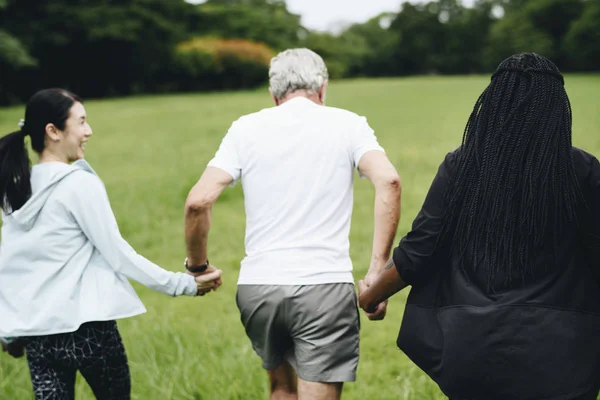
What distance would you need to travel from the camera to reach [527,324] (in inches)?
81.8

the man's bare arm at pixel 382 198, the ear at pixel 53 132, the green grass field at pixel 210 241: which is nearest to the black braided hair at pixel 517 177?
the man's bare arm at pixel 382 198

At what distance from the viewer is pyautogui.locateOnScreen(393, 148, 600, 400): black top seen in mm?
2076

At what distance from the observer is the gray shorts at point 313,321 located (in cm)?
259

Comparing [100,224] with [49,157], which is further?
[49,157]

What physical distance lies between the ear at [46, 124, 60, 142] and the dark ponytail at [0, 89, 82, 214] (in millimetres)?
13

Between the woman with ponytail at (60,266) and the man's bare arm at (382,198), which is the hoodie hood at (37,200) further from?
the man's bare arm at (382,198)

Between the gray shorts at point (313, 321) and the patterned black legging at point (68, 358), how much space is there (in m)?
0.59

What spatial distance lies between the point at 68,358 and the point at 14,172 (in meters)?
0.78

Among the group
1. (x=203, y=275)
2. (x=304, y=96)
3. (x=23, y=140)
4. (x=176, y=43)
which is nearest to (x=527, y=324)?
(x=304, y=96)

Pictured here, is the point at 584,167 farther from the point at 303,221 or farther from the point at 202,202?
the point at 202,202

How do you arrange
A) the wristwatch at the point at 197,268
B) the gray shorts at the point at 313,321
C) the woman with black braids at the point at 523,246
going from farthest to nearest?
the wristwatch at the point at 197,268 < the gray shorts at the point at 313,321 < the woman with black braids at the point at 523,246

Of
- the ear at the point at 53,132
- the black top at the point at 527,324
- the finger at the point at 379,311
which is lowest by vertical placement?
the finger at the point at 379,311

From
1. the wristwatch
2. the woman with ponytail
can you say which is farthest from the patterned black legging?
the wristwatch

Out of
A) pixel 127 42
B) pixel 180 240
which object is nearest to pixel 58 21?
pixel 127 42
